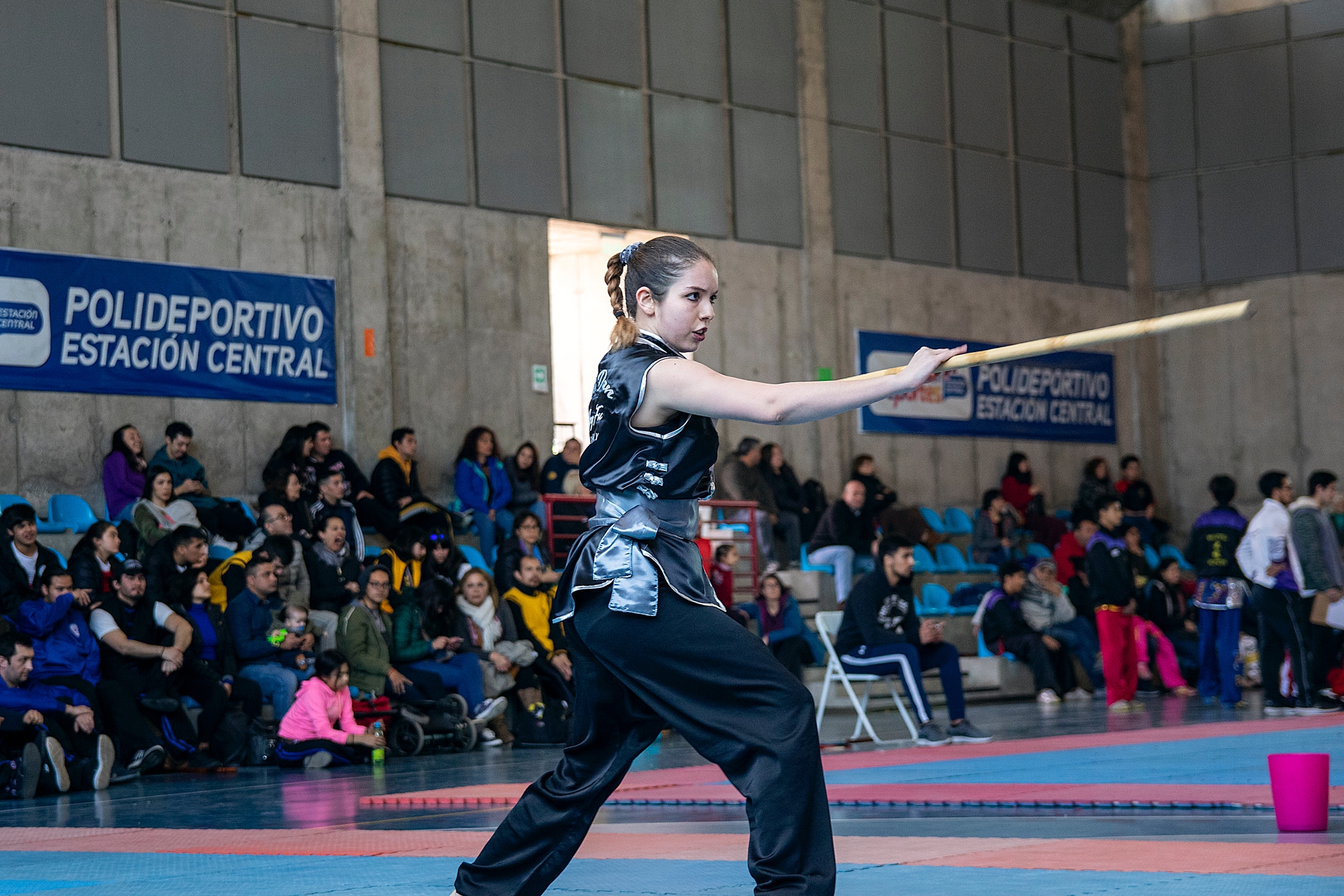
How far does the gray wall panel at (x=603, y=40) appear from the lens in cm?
1856

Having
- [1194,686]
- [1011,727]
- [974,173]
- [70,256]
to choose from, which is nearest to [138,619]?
[70,256]

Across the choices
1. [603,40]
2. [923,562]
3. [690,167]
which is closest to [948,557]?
[923,562]

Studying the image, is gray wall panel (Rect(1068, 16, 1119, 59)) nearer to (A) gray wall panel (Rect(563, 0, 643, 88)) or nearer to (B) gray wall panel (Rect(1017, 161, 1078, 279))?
(B) gray wall panel (Rect(1017, 161, 1078, 279))

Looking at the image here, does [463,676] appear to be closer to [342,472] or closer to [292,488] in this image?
[292,488]

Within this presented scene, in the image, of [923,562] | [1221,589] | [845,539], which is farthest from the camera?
[923,562]

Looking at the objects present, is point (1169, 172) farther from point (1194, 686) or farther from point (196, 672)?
point (196, 672)

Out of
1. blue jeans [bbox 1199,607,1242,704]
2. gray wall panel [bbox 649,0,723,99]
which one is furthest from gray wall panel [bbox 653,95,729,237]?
blue jeans [bbox 1199,607,1242,704]

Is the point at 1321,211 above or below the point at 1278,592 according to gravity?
above

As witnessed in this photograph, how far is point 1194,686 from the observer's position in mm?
17906

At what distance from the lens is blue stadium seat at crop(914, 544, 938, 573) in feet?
62.2

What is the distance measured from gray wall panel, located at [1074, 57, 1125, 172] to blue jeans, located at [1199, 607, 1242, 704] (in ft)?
34.8

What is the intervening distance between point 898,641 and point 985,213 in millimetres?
12248

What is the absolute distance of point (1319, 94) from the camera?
903 inches

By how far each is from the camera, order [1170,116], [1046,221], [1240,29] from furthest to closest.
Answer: [1170,116] → [1240,29] → [1046,221]
